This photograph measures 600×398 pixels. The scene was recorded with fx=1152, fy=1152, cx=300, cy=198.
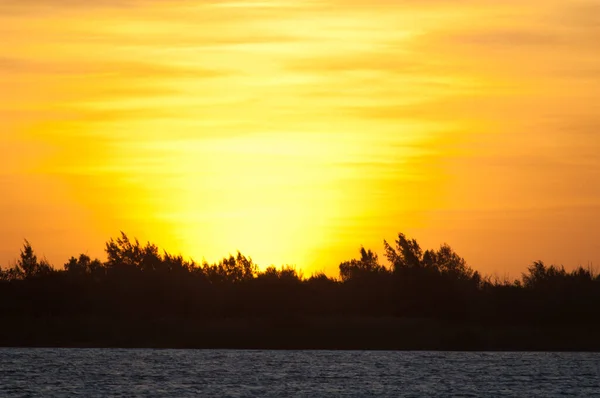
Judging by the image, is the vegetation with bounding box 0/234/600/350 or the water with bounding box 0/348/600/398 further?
the vegetation with bounding box 0/234/600/350

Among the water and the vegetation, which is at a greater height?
the vegetation

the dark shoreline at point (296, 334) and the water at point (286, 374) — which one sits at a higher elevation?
the dark shoreline at point (296, 334)

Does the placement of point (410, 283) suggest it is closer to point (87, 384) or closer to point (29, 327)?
point (29, 327)

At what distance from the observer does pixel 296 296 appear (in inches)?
6885

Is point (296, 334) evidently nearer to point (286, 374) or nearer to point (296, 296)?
point (296, 296)

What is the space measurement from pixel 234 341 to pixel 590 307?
5175cm

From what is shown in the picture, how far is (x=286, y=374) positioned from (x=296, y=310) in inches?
2122

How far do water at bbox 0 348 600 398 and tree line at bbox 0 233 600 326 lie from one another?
9029mm

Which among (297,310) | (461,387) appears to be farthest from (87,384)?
(297,310)

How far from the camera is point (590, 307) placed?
548ft

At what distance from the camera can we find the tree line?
169875mm

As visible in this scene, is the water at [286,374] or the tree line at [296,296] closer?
the water at [286,374]

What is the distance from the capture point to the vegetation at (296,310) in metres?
164

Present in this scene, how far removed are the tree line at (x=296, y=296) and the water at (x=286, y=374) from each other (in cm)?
903
